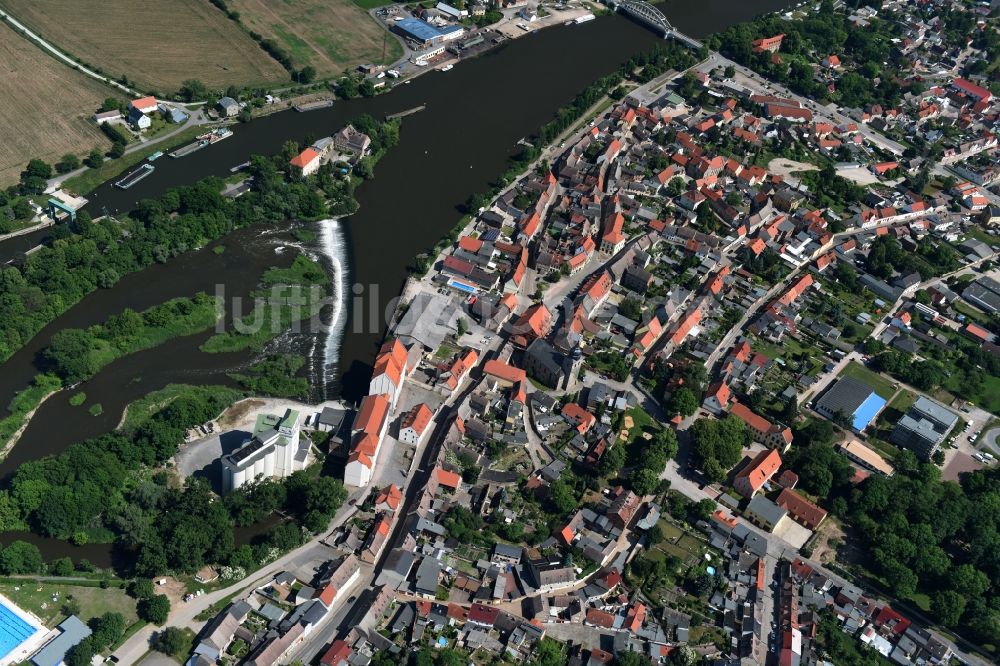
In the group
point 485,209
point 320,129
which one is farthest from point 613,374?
point 320,129

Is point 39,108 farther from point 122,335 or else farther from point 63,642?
point 63,642

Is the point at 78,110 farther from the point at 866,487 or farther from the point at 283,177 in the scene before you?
the point at 866,487

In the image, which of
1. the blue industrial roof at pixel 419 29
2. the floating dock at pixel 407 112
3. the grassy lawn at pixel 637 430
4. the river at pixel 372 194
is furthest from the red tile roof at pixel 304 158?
the grassy lawn at pixel 637 430

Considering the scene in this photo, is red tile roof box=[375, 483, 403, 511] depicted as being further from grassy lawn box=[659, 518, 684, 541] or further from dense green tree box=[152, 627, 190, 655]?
grassy lawn box=[659, 518, 684, 541]

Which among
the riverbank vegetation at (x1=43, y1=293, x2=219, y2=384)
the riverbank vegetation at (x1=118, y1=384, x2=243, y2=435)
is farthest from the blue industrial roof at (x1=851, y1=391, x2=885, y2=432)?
the riverbank vegetation at (x1=43, y1=293, x2=219, y2=384)

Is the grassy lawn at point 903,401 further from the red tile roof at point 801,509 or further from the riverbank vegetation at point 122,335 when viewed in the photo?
the riverbank vegetation at point 122,335

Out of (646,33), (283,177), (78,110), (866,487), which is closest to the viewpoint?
(866,487)

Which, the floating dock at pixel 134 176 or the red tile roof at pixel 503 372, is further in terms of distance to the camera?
the floating dock at pixel 134 176
